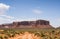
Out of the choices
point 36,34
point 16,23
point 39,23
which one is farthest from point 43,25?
point 36,34

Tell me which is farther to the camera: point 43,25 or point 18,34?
point 43,25

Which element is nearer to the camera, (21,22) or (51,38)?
(51,38)

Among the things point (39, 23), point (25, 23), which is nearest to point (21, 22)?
point (25, 23)

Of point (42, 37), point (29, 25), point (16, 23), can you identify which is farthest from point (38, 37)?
point (16, 23)

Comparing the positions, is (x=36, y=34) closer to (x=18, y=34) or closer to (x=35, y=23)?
(x=18, y=34)

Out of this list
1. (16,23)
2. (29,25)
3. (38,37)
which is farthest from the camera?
(16,23)

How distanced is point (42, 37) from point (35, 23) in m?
122

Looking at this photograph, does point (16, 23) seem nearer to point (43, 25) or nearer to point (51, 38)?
point (43, 25)

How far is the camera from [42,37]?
29156 millimetres

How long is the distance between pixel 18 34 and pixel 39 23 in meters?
120

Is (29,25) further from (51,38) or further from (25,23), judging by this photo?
(51,38)

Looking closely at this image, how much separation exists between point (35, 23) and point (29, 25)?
301 inches

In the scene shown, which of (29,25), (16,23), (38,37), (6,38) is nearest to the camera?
(6,38)

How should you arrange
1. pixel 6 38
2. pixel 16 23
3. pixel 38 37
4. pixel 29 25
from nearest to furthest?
pixel 6 38 < pixel 38 37 < pixel 29 25 < pixel 16 23
